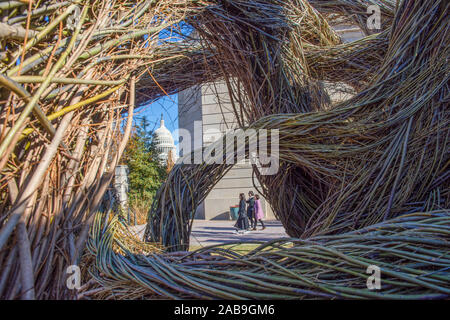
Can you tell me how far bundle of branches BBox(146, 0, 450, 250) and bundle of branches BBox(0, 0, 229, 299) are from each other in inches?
24.4

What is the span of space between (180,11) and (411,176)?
1137mm

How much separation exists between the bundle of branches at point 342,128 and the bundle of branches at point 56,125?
0.62 meters

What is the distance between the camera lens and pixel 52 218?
0.82 meters

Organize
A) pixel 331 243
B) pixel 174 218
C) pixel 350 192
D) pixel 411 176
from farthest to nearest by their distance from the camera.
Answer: pixel 174 218 < pixel 350 192 < pixel 411 176 < pixel 331 243

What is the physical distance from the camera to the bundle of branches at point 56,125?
2.33ft

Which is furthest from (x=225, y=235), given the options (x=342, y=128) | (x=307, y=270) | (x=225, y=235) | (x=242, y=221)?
(x=307, y=270)

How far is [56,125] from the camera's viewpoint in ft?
2.72

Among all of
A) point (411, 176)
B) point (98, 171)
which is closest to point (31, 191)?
point (98, 171)

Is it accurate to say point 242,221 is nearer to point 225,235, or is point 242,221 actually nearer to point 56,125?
point 225,235

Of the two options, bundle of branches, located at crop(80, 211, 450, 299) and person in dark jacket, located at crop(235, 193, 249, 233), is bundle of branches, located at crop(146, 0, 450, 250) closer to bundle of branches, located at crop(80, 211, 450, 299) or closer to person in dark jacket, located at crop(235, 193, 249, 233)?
bundle of branches, located at crop(80, 211, 450, 299)

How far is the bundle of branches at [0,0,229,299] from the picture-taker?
710 mm

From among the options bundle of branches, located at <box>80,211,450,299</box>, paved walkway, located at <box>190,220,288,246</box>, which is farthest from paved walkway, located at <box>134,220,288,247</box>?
bundle of branches, located at <box>80,211,450,299</box>

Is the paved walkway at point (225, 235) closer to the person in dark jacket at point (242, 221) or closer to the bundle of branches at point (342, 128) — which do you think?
the person in dark jacket at point (242, 221)

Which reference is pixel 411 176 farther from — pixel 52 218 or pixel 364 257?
pixel 52 218
